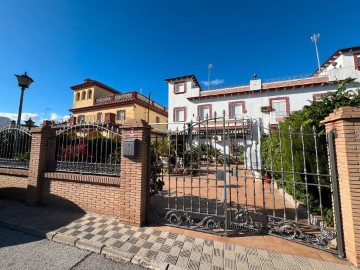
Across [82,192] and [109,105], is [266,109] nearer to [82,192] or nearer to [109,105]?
[109,105]

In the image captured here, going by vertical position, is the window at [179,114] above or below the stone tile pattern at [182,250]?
above

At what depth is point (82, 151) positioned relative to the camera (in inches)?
202

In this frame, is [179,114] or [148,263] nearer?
[148,263]

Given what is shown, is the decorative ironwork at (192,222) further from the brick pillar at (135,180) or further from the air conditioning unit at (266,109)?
the air conditioning unit at (266,109)

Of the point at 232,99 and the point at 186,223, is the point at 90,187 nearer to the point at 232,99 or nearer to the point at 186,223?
the point at 186,223

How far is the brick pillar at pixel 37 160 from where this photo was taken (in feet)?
17.3

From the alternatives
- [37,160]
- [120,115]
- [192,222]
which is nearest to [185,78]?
[120,115]

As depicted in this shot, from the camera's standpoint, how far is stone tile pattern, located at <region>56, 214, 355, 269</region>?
282cm

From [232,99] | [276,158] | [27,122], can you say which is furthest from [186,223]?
[232,99]

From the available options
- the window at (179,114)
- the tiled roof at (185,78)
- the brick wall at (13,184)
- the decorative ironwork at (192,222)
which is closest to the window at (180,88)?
the tiled roof at (185,78)

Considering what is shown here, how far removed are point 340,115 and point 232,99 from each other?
1843cm

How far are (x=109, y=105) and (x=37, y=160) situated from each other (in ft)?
60.7

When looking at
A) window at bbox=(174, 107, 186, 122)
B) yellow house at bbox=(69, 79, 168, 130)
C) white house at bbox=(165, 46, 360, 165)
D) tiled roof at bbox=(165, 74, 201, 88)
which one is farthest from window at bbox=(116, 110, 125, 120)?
tiled roof at bbox=(165, 74, 201, 88)

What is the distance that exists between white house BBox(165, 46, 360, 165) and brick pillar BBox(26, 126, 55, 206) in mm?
11224
